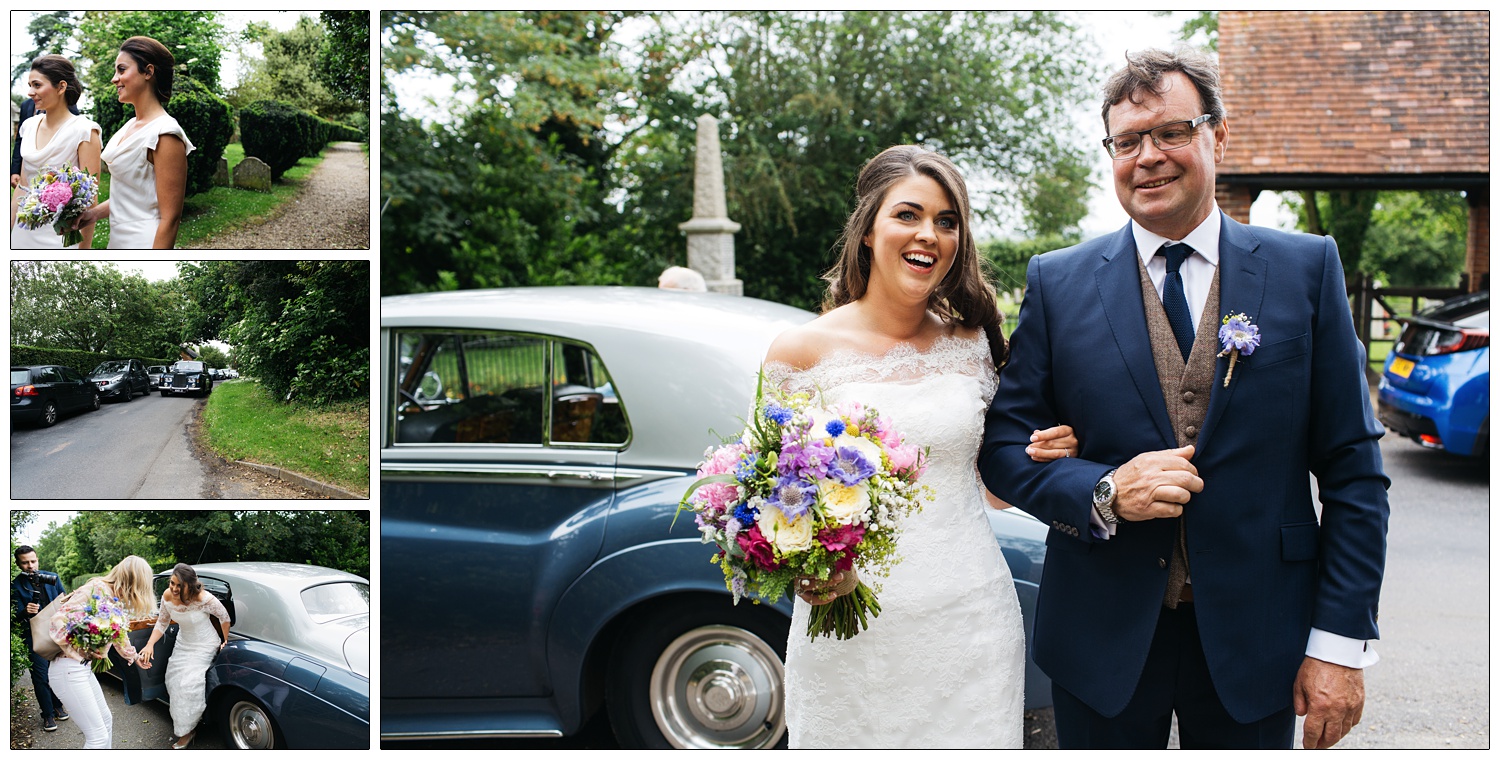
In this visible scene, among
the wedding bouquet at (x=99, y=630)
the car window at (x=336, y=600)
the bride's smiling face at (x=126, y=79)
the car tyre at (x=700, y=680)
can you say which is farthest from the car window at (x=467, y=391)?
the bride's smiling face at (x=126, y=79)

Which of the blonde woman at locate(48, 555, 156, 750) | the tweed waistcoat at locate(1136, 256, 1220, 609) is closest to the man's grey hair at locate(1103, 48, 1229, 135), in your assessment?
the tweed waistcoat at locate(1136, 256, 1220, 609)

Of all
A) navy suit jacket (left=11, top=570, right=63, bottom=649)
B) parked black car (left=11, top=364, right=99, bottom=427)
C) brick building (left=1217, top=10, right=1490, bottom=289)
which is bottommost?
navy suit jacket (left=11, top=570, right=63, bottom=649)

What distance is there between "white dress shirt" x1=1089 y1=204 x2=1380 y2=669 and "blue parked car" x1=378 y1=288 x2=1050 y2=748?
124 centimetres

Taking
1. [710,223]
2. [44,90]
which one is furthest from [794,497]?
[710,223]

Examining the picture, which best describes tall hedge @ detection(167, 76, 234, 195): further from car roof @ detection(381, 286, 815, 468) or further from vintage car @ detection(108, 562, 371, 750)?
car roof @ detection(381, 286, 815, 468)

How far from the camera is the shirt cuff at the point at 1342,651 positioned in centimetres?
219

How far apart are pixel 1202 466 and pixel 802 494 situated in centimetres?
89

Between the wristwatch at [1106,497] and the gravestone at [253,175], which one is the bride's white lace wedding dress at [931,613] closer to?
the wristwatch at [1106,497]

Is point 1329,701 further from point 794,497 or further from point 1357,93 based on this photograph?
point 1357,93

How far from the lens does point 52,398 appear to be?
2.31 meters

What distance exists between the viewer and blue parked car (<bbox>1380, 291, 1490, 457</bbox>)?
8086 millimetres

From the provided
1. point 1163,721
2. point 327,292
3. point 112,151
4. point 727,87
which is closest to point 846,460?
point 1163,721

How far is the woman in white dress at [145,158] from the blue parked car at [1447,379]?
892 centimetres

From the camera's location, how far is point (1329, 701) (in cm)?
220
